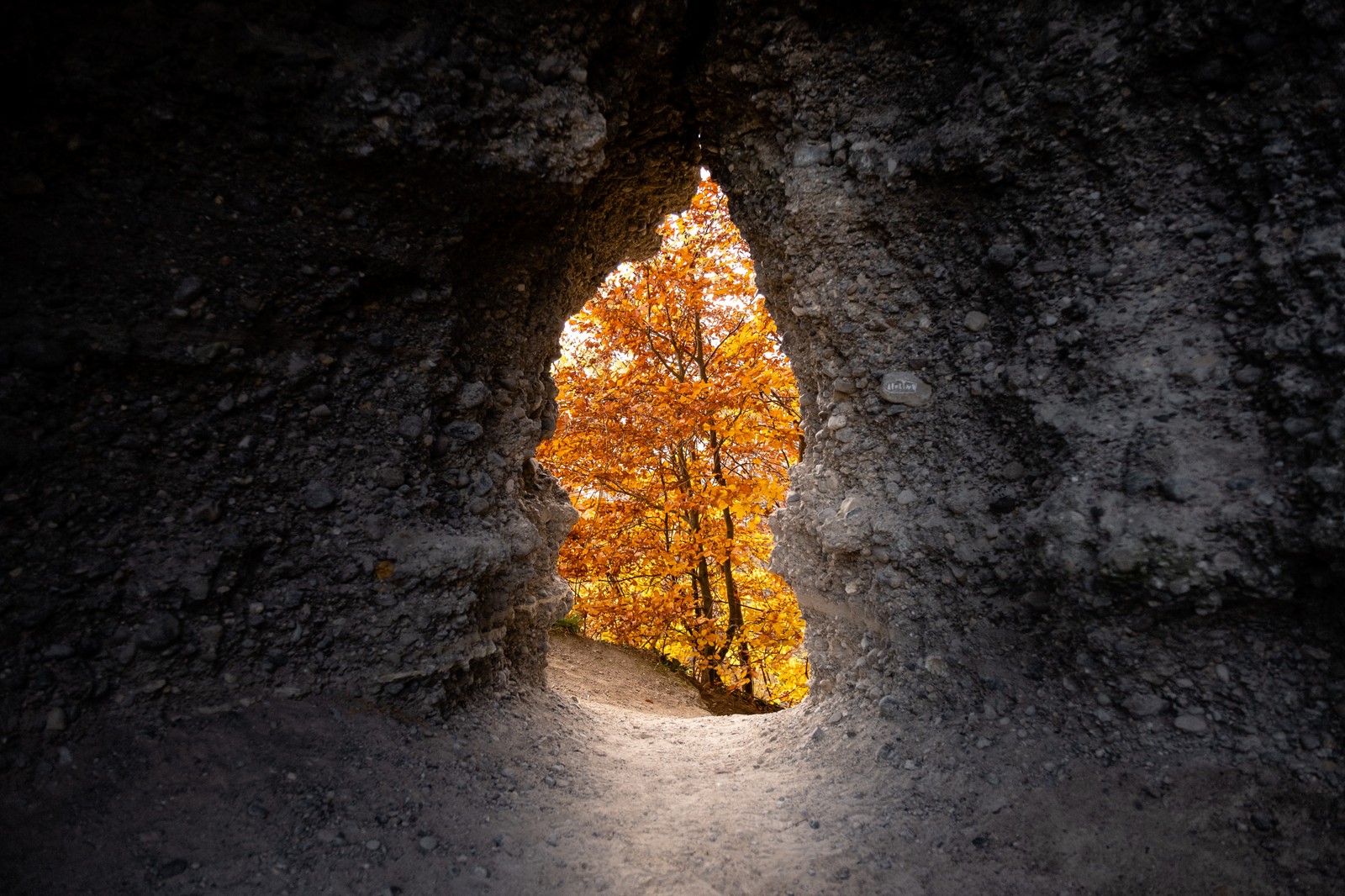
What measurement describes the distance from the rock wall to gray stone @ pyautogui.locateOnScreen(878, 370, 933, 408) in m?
0.03

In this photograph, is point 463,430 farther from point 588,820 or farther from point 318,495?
point 588,820

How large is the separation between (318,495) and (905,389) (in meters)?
2.72

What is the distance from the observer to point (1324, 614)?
205cm

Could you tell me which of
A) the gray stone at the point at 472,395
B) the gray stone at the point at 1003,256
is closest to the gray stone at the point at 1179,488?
the gray stone at the point at 1003,256

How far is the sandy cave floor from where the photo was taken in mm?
1987

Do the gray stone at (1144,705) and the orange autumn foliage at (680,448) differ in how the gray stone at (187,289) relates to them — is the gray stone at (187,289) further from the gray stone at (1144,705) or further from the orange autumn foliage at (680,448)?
the orange autumn foliage at (680,448)

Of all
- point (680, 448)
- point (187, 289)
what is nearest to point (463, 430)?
point (187, 289)

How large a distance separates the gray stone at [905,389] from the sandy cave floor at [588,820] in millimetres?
1444

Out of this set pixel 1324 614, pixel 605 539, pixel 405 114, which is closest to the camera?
pixel 1324 614

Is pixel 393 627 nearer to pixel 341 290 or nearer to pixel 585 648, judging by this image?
pixel 341 290

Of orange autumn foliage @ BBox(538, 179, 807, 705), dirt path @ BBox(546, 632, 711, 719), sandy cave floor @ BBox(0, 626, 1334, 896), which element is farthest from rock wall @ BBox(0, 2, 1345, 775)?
orange autumn foliage @ BBox(538, 179, 807, 705)

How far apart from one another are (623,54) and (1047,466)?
2.68m

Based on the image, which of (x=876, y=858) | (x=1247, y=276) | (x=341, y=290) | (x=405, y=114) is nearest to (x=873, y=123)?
(x=1247, y=276)

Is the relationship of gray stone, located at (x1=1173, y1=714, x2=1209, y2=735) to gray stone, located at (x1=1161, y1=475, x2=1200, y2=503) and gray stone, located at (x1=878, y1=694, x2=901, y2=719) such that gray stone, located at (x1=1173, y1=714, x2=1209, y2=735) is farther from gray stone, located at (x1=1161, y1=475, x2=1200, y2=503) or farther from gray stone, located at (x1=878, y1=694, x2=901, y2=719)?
gray stone, located at (x1=878, y1=694, x2=901, y2=719)
